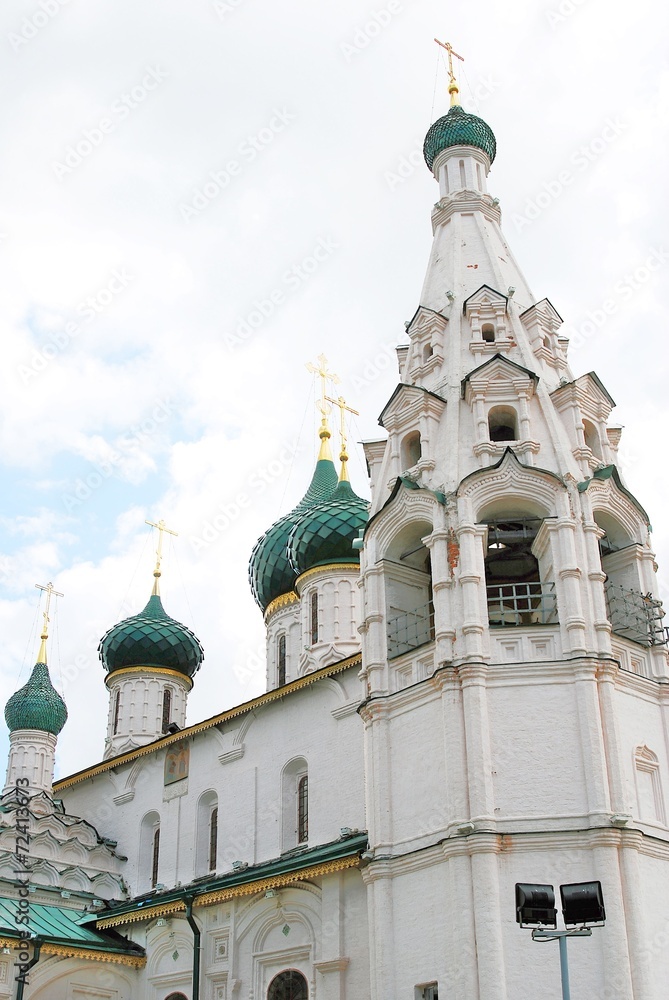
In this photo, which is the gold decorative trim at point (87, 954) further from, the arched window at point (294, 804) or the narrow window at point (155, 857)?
the arched window at point (294, 804)

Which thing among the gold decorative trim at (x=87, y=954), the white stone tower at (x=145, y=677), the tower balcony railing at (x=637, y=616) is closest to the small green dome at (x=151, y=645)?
the white stone tower at (x=145, y=677)

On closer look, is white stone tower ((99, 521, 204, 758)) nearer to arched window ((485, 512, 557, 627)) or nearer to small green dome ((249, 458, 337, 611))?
small green dome ((249, 458, 337, 611))

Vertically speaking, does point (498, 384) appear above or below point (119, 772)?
above

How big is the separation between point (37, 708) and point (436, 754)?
52.9ft

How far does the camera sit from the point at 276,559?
2483 centimetres

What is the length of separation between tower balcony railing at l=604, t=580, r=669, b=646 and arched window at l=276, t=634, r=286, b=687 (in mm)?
9950

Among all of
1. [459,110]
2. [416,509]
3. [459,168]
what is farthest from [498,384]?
[459,110]

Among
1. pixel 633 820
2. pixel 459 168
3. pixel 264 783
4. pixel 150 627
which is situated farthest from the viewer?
pixel 150 627

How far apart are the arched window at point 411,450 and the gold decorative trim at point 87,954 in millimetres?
9113

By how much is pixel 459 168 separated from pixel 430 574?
8.09 m

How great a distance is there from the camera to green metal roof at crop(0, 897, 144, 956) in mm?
17766

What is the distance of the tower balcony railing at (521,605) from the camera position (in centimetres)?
1487

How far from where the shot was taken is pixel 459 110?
21.2 metres

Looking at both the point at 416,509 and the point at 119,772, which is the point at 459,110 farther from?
the point at 119,772
